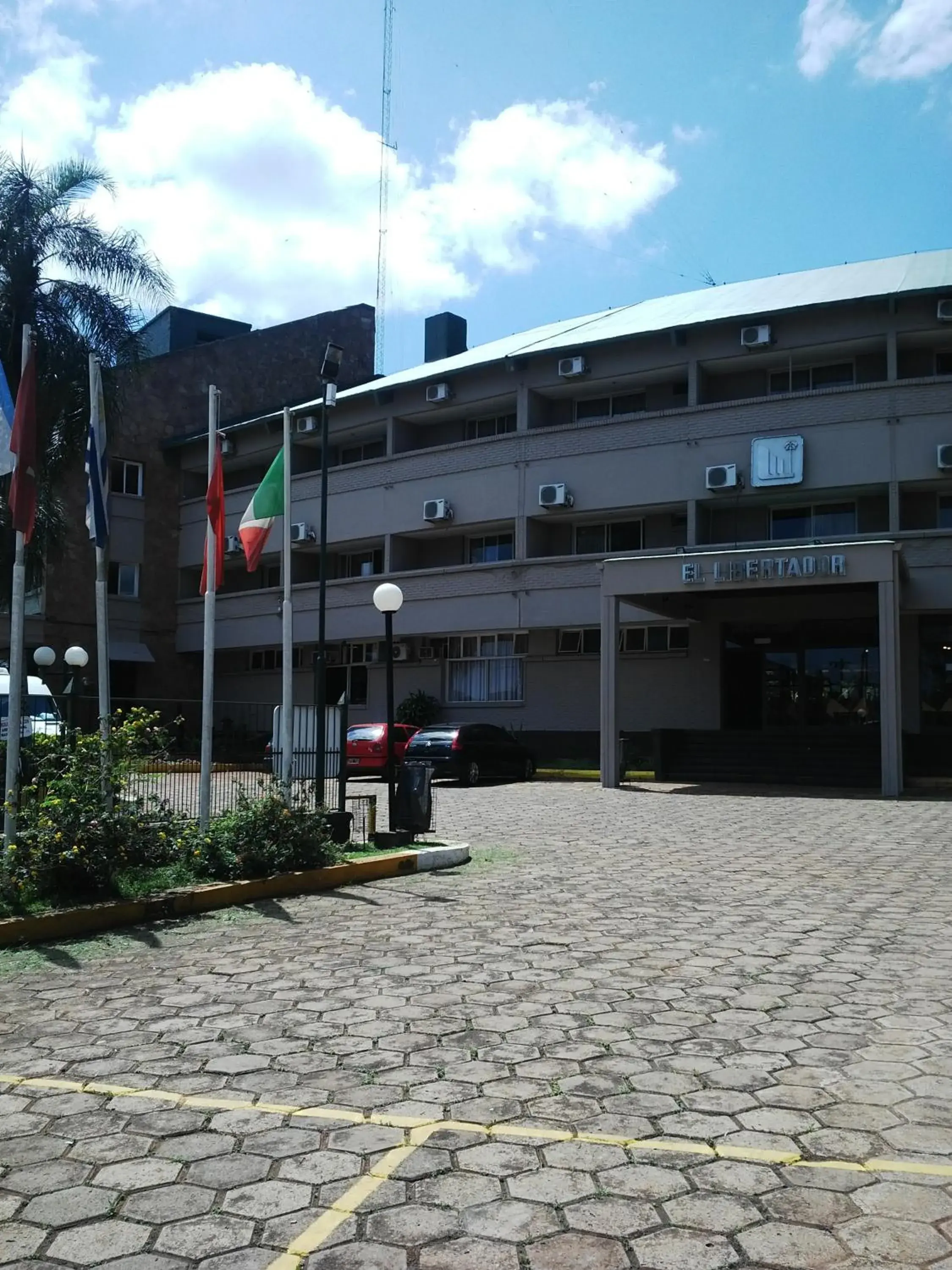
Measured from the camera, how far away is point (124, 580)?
38.5 metres

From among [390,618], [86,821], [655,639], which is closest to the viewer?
[86,821]

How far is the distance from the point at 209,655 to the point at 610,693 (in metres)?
13.9

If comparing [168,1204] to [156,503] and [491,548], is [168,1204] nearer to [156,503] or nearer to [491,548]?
[491,548]

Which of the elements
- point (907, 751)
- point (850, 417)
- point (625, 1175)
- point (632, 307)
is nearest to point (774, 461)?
point (850, 417)

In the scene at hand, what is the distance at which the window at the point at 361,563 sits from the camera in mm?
35719

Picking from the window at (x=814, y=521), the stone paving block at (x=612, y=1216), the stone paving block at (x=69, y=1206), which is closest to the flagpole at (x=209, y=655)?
the stone paving block at (x=69, y=1206)

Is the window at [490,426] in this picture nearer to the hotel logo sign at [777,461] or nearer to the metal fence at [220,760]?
the hotel logo sign at [777,461]

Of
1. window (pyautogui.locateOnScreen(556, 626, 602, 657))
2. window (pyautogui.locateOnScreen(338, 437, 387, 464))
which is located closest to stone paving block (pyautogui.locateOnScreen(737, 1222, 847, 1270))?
window (pyautogui.locateOnScreen(556, 626, 602, 657))

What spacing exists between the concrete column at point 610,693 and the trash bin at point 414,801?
11.1 m

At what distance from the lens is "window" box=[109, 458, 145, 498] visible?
3866 cm

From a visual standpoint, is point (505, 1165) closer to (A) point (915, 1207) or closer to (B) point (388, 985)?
(A) point (915, 1207)

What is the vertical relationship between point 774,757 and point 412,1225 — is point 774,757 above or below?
above

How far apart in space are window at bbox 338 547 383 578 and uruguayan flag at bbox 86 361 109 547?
2338 centimetres

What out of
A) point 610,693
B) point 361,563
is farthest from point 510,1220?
point 361,563
